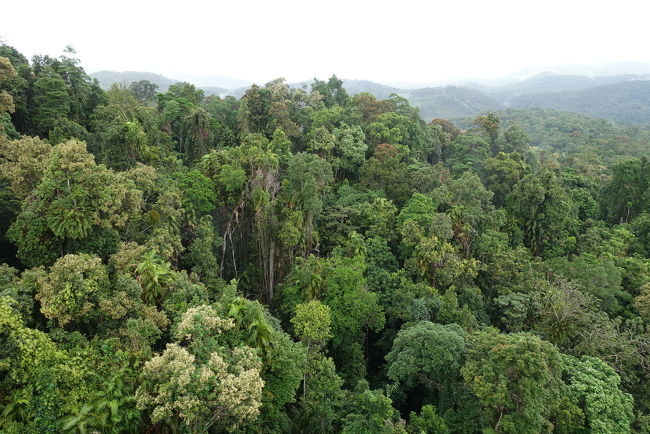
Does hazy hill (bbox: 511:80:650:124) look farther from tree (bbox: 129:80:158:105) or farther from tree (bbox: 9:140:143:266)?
tree (bbox: 9:140:143:266)

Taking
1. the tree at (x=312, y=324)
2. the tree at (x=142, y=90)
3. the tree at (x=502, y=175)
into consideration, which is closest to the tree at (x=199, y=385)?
the tree at (x=312, y=324)

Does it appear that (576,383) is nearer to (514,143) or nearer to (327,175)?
(327,175)

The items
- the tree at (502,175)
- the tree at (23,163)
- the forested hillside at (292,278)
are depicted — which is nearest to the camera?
the forested hillside at (292,278)

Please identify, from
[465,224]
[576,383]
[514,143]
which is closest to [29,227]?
[576,383]

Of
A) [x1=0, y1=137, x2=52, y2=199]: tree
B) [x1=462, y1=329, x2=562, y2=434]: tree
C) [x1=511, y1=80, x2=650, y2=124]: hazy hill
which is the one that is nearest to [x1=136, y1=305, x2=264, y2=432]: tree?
[x1=462, y1=329, x2=562, y2=434]: tree

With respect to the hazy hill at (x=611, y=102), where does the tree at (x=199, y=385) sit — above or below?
below

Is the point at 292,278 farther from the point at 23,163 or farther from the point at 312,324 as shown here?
the point at 23,163

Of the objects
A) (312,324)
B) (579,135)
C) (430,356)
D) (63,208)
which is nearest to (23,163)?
(63,208)

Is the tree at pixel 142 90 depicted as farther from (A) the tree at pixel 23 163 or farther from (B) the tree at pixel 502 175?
(B) the tree at pixel 502 175
